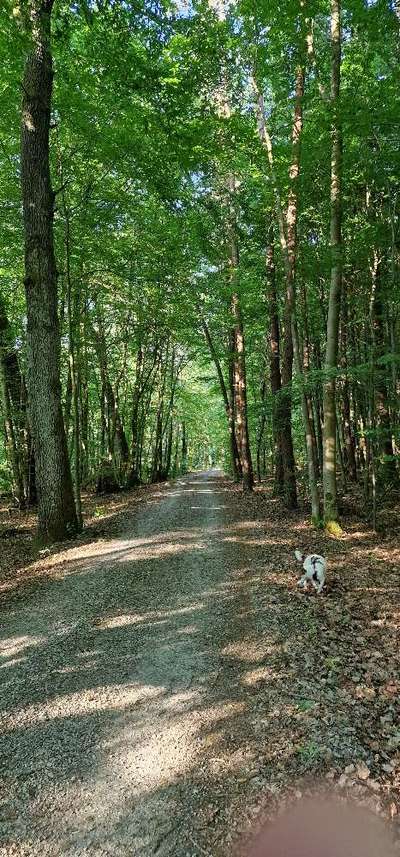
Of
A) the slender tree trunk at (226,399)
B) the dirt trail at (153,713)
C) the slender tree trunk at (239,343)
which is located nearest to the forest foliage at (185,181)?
the slender tree trunk at (239,343)

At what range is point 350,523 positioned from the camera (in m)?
11.4

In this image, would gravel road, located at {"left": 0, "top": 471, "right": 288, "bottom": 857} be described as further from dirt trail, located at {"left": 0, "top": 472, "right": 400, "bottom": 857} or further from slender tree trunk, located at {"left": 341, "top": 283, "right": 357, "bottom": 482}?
slender tree trunk, located at {"left": 341, "top": 283, "right": 357, "bottom": 482}

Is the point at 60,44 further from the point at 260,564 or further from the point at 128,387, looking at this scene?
the point at 128,387

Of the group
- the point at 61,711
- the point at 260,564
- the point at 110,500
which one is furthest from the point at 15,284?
the point at 61,711

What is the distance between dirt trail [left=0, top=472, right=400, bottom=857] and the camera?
3010 millimetres

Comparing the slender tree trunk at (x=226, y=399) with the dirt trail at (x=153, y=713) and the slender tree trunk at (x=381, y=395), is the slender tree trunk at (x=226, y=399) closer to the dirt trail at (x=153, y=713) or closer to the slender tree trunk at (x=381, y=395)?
the slender tree trunk at (x=381, y=395)

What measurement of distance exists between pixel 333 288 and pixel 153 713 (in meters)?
8.49

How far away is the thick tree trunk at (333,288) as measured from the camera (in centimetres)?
920

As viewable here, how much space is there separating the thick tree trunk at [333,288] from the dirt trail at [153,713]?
3.32 metres

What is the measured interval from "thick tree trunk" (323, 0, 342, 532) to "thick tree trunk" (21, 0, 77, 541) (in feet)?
17.6

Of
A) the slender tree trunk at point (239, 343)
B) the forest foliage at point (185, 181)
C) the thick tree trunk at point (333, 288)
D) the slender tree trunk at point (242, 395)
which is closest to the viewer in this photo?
the forest foliage at point (185, 181)

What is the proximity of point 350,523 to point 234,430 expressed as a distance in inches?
536

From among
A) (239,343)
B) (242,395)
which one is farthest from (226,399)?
(239,343)

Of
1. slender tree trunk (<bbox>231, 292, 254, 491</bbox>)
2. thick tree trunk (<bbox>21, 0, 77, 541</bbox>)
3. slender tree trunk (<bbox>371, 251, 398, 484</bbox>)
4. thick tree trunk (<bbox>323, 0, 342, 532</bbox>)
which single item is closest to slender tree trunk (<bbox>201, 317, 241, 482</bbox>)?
slender tree trunk (<bbox>231, 292, 254, 491</bbox>)
